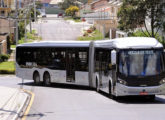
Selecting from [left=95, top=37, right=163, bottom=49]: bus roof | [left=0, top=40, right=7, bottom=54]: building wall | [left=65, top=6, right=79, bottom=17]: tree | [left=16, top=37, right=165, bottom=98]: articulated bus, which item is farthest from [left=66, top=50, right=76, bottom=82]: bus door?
[left=65, top=6, right=79, bottom=17]: tree

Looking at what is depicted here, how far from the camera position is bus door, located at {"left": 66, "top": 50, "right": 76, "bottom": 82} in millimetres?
29922

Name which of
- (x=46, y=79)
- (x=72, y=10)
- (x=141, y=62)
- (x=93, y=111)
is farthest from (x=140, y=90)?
(x=72, y=10)

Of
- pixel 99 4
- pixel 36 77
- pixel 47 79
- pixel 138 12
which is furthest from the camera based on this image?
pixel 99 4

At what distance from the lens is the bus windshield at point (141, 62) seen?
814 inches

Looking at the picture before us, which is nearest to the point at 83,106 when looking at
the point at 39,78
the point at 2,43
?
the point at 39,78

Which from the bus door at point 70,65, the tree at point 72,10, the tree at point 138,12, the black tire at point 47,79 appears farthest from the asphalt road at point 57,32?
the bus door at point 70,65

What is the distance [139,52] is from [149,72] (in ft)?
3.30

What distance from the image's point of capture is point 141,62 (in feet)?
68.1

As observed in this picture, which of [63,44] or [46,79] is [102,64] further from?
[46,79]

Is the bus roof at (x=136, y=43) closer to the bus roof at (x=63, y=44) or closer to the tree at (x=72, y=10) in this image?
the bus roof at (x=63, y=44)

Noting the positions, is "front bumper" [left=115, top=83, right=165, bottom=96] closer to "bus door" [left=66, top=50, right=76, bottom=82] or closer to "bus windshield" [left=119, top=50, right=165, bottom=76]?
"bus windshield" [left=119, top=50, right=165, bottom=76]

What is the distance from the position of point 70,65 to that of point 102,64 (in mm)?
5329

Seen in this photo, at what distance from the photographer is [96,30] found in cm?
10000

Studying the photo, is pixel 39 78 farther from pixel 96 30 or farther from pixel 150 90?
pixel 96 30
